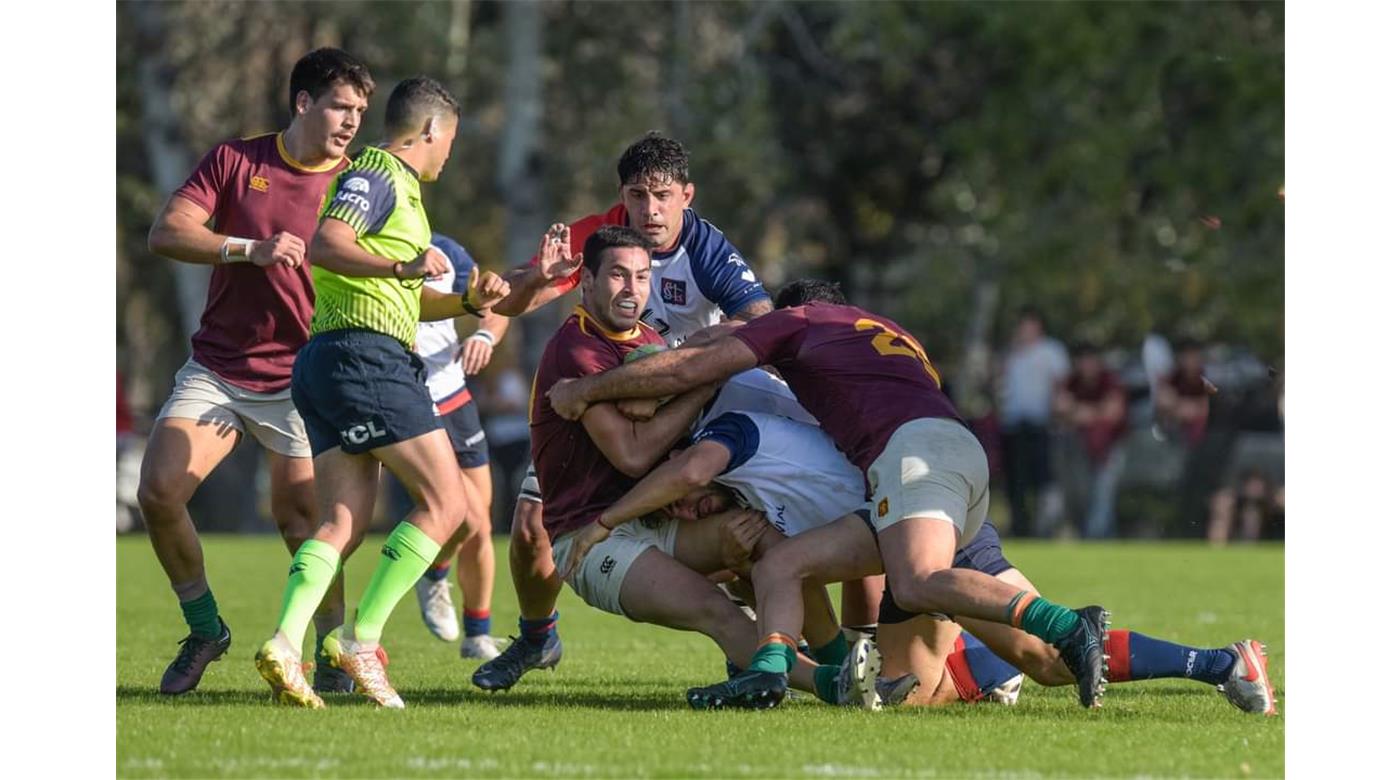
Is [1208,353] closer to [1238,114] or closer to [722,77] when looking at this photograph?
[1238,114]

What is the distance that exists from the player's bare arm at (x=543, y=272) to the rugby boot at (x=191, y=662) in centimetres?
178

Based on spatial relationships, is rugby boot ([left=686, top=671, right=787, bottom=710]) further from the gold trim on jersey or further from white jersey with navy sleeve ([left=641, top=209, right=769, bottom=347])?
white jersey with navy sleeve ([left=641, top=209, right=769, bottom=347])

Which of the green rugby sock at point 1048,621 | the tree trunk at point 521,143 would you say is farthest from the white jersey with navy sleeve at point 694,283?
the tree trunk at point 521,143

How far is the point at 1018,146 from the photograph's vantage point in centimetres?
2820

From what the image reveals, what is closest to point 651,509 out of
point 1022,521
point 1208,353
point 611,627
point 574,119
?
point 611,627

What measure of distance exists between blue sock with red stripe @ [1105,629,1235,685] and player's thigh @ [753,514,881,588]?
0.94 meters

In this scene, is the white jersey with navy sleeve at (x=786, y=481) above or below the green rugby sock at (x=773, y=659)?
above

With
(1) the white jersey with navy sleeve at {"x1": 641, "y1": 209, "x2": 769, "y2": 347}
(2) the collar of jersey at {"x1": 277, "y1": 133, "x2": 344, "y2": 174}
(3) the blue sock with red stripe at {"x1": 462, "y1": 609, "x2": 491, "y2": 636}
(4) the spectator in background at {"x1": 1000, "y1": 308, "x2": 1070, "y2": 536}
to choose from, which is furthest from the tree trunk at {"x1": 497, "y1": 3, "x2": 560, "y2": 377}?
(2) the collar of jersey at {"x1": 277, "y1": 133, "x2": 344, "y2": 174}

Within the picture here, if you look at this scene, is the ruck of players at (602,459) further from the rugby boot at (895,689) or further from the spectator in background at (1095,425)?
the spectator in background at (1095,425)

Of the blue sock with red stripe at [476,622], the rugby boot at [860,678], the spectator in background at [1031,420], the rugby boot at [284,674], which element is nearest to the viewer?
the rugby boot at [284,674]

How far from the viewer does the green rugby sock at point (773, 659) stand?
23.4 ft

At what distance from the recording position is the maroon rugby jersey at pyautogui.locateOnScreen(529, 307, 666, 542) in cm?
789

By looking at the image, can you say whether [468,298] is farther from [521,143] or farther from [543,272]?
[521,143]

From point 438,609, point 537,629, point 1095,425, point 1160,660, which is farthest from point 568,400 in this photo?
point 1095,425
